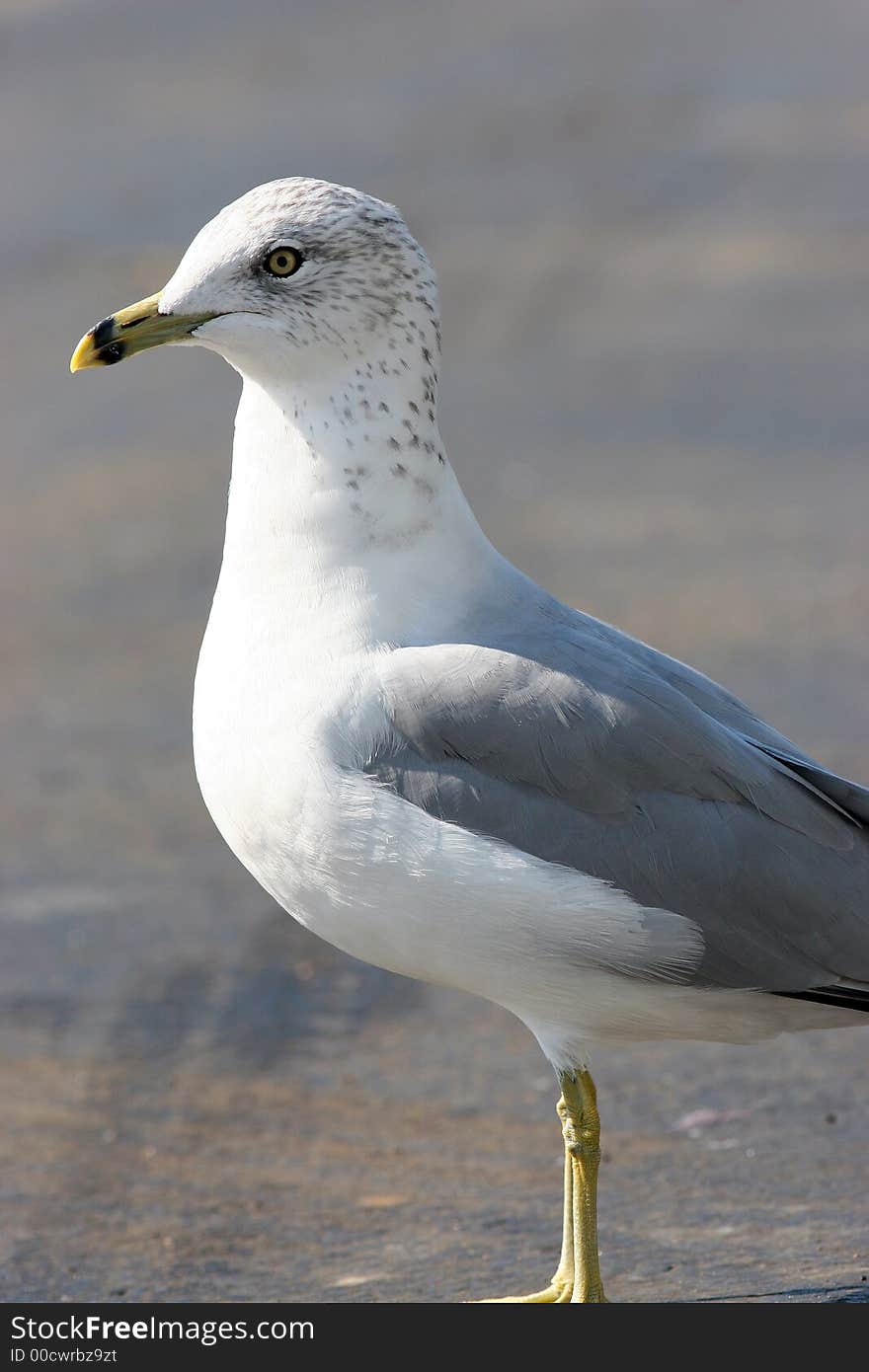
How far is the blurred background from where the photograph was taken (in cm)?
466

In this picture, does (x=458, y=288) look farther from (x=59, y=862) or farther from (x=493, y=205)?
(x=59, y=862)

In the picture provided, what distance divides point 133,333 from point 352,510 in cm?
52

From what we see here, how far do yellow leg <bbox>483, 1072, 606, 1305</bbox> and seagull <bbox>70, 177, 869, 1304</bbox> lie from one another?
0.35 feet

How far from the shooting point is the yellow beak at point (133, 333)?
11.9 feet

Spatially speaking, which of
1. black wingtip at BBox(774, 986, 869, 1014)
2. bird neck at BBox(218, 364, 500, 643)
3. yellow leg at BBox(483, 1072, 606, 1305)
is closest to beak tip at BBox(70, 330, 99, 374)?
bird neck at BBox(218, 364, 500, 643)

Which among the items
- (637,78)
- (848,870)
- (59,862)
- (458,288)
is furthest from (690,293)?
(848,870)

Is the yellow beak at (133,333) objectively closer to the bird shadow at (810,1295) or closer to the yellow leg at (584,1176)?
the yellow leg at (584,1176)

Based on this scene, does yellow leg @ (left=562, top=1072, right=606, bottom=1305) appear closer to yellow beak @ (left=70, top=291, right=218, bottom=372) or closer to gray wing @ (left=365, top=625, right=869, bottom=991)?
gray wing @ (left=365, top=625, right=869, bottom=991)

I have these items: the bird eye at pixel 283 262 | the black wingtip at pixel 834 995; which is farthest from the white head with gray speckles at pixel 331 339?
the black wingtip at pixel 834 995

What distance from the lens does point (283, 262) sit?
3605 millimetres

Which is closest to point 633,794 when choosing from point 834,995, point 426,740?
point 426,740

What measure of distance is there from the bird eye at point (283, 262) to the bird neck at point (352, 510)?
0.22 meters

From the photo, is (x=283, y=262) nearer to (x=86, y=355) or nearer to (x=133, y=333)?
(x=133, y=333)

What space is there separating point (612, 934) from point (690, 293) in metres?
8.06
